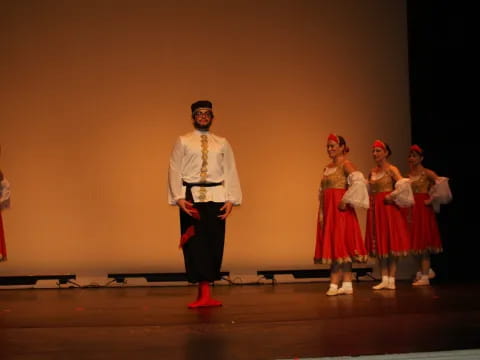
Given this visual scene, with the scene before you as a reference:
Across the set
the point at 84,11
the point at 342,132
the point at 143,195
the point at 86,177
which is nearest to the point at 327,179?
the point at 342,132

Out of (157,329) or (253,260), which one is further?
(253,260)

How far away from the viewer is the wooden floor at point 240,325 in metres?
2.93

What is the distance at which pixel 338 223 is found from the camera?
564 cm

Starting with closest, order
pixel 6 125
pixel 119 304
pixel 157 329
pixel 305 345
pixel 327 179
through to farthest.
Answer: pixel 305 345 < pixel 157 329 < pixel 119 304 < pixel 327 179 < pixel 6 125

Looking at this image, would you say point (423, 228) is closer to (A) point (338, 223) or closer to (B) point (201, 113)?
(A) point (338, 223)

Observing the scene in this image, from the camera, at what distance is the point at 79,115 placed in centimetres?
698

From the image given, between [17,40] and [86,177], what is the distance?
1541 millimetres

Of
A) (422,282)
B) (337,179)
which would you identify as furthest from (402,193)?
(422,282)

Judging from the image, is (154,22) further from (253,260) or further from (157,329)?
(157,329)

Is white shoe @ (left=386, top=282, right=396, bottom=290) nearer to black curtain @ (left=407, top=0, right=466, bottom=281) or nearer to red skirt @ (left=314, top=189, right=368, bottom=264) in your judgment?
red skirt @ (left=314, top=189, right=368, bottom=264)

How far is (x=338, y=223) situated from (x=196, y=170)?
145 cm

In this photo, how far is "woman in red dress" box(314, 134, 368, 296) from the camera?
5.61 m

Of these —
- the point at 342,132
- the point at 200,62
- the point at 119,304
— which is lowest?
the point at 119,304

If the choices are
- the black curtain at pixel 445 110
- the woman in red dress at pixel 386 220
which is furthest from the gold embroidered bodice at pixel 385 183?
the black curtain at pixel 445 110
